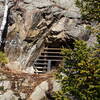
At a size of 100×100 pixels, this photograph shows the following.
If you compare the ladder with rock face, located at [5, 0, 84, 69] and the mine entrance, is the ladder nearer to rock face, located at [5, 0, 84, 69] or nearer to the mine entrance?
the mine entrance

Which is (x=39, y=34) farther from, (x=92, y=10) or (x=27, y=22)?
(x=92, y=10)

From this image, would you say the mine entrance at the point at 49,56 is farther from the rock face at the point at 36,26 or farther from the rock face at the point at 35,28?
the rock face at the point at 36,26

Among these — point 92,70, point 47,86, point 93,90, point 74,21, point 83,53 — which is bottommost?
point 47,86

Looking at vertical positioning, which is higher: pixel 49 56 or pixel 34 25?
pixel 34 25

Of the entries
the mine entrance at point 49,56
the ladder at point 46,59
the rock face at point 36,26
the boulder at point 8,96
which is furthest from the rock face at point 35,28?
the boulder at point 8,96

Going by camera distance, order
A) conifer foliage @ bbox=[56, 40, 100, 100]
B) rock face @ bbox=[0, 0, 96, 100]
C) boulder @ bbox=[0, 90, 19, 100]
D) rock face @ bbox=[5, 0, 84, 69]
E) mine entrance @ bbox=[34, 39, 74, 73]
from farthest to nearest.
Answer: mine entrance @ bbox=[34, 39, 74, 73], rock face @ bbox=[5, 0, 84, 69], rock face @ bbox=[0, 0, 96, 100], boulder @ bbox=[0, 90, 19, 100], conifer foliage @ bbox=[56, 40, 100, 100]

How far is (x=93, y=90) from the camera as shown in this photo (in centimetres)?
811

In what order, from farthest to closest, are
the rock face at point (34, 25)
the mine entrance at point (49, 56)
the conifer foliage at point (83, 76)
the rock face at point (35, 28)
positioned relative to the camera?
the mine entrance at point (49, 56) < the rock face at point (34, 25) < the rock face at point (35, 28) < the conifer foliage at point (83, 76)

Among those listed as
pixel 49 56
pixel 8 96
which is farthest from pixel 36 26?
pixel 8 96

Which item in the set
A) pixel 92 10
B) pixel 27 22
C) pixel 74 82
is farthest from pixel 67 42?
pixel 74 82

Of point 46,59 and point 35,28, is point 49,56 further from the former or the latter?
point 35,28

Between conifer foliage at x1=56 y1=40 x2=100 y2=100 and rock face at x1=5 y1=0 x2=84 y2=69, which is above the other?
rock face at x1=5 y1=0 x2=84 y2=69

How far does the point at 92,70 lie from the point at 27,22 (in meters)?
8.08

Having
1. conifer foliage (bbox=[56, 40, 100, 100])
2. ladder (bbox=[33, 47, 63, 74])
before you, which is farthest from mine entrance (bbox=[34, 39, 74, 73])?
conifer foliage (bbox=[56, 40, 100, 100])
